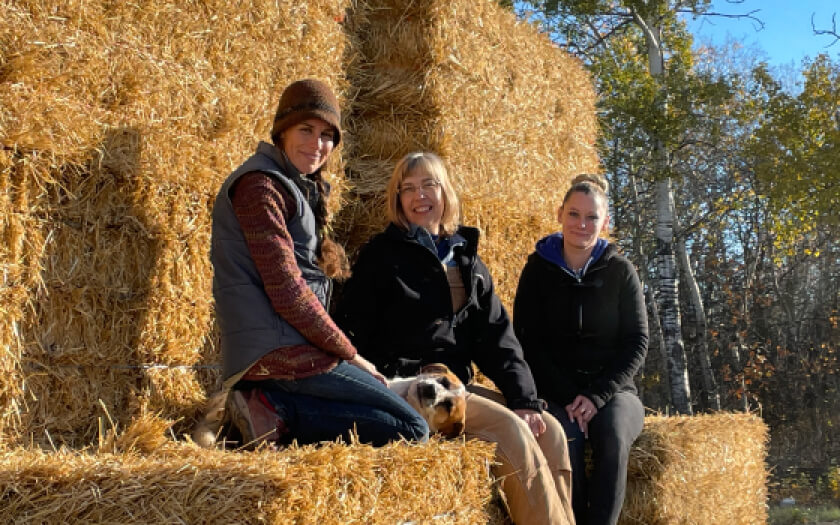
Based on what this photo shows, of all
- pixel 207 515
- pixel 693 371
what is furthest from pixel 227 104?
pixel 693 371

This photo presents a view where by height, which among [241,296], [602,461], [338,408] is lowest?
[602,461]

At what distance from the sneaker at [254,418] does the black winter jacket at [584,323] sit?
4.88ft

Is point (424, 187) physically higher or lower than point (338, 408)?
higher

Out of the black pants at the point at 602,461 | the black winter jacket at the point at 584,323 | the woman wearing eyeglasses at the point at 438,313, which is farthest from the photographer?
the black winter jacket at the point at 584,323

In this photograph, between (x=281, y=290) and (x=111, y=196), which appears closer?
(x=281, y=290)

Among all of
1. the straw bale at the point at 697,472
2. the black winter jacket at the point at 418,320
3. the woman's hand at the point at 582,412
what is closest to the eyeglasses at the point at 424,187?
the black winter jacket at the point at 418,320

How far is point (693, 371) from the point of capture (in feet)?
46.8

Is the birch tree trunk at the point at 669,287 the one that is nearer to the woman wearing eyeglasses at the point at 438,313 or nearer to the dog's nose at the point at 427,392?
the woman wearing eyeglasses at the point at 438,313

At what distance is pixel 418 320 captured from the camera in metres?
3.43

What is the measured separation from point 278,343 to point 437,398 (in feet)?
2.13

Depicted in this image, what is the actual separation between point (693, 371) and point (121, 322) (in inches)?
499

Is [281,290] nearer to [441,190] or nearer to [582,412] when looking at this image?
[441,190]

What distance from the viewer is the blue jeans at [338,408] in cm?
276

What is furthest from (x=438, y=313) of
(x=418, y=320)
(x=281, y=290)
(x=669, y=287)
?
(x=669, y=287)
